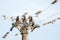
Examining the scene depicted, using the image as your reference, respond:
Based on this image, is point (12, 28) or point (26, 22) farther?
point (12, 28)

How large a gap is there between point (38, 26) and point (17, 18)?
6.07ft

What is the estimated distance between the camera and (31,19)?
19578 millimetres

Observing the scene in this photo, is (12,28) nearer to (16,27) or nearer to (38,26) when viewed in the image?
(16,27)

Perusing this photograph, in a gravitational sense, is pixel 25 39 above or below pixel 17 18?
below

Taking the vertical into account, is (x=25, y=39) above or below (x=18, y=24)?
below

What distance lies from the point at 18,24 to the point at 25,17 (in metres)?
0.90

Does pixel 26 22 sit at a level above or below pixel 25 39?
above

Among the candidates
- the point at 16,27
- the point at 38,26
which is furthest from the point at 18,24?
the point at 38,26

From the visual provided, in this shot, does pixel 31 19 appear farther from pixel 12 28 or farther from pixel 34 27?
pixel 12 28

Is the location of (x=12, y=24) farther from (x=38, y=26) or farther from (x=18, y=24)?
(x=38, y=26)

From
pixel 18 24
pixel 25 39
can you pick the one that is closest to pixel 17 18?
pixel 18 24

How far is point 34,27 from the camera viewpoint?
2019 cm

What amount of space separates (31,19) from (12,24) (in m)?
1.91

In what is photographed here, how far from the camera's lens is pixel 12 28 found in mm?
20906
